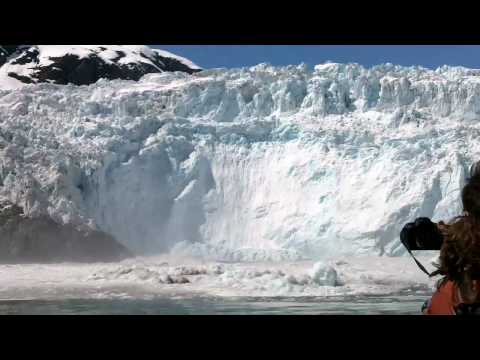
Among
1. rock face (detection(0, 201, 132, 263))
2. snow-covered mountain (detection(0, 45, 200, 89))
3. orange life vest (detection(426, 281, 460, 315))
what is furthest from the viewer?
snow-covered mountain (detection(0, 45, 200, 89))

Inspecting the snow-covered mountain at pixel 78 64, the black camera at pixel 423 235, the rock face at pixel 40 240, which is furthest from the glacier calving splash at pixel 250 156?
the black camera at pixel 423 235

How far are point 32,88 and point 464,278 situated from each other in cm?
964

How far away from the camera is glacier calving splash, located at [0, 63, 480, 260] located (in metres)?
8.61

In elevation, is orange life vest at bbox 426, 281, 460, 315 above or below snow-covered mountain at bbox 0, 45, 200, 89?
below

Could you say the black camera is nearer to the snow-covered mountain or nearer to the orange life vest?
the orange life vest

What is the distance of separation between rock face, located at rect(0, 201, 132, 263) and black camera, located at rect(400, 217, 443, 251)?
8200 millimetres

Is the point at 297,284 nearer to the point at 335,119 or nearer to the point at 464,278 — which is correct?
the point at 335,119

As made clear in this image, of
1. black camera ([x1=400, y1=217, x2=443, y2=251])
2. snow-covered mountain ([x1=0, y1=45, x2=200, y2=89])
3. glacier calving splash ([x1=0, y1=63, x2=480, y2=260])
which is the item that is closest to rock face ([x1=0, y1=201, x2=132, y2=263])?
glacier calving splash ([x1=0, y1=63, x2=480, y2=260])

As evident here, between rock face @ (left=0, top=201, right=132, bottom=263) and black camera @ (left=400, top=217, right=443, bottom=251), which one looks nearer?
black camera @ (left=400, top=217, right=443, bottom=251)
